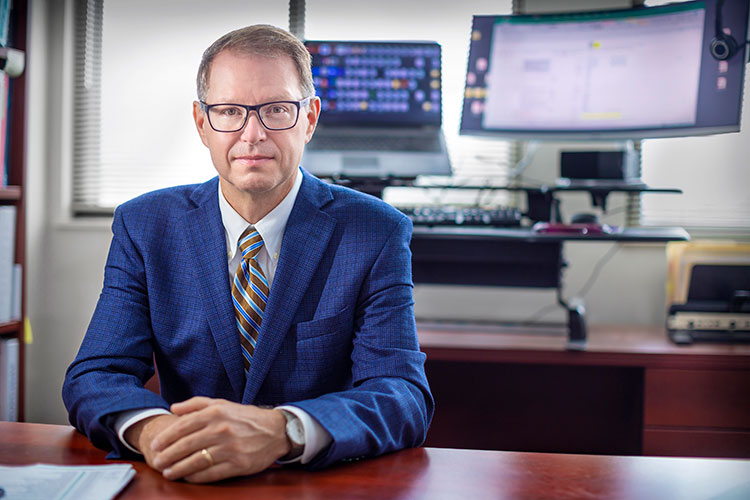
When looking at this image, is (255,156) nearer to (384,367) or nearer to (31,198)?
(384,367)

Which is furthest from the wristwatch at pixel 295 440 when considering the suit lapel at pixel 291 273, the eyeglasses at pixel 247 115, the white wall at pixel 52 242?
the white wall at pixel 52 242

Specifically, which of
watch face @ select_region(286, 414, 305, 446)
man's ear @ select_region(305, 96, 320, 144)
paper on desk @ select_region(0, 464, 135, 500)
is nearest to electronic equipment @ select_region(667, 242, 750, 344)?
man's ear @ select_region(305, 96, 320, 144)

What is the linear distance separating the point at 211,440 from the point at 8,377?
66.8 inches

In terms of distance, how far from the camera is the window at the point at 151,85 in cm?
248

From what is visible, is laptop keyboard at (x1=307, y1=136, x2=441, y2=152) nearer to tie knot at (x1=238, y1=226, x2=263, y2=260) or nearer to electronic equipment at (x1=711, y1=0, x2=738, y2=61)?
electronic equipment at (x1=711, y1=0, x2=738, y2=61)

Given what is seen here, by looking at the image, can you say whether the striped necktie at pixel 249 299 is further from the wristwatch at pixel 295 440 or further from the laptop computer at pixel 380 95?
the laptop computer at pixel 380 95

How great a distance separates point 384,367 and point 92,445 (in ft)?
1.37

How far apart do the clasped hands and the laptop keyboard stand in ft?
4.33

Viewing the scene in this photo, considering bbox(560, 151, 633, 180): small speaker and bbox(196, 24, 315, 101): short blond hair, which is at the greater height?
bbox(196, 24, 315, 101): short blond hair

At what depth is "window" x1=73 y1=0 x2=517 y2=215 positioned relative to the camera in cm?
248

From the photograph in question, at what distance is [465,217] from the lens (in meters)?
1.88

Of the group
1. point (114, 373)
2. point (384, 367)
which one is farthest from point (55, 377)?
point (384, 367)

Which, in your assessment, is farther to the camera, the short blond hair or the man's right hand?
the short blond hair

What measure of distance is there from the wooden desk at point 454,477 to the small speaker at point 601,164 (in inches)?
50.2
